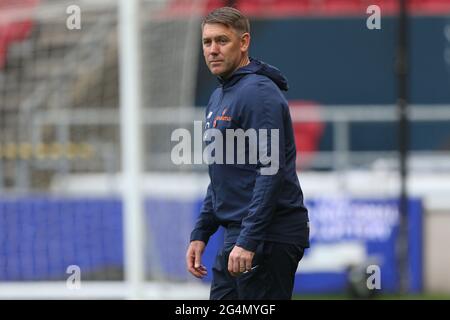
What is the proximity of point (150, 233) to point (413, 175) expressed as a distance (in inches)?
199

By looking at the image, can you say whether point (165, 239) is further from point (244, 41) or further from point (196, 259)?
point (244, 41)

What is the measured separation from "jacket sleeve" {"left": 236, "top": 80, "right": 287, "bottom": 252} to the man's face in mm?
226

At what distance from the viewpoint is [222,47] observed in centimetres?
482

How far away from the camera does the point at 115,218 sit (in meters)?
9.80

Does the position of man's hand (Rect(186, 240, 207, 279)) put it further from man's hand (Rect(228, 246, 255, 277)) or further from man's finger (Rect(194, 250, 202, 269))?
man's hand (Rect(228, 246, 255, 277))

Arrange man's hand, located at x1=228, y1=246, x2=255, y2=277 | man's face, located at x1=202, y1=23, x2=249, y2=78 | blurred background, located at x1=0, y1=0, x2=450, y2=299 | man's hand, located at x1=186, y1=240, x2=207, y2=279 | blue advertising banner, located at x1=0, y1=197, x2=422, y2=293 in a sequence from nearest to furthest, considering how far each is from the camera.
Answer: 1. man's hand, located at x1=228, y1=246, x2=255, y2=277
2. man's face, located at x1=202, y1=23, x2=249, y2=78
3. man's hand, located at x1=186, y1=240, x2=207, y2=279
4. blurred background, located at x1=0, y1=0, x2=450, y2=299
5. blue advertising banner, located at x1=0, y1=197, x2=422, y2=293

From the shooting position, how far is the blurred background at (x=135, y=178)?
25.9 feet

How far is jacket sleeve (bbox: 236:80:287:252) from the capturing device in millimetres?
4641

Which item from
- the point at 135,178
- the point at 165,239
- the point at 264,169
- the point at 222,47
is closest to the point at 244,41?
the point at 222,47

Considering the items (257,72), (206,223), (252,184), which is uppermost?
(257,72)

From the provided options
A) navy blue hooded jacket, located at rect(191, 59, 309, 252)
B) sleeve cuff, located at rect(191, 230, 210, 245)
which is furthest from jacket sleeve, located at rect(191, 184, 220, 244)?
navy blue hooded jacket, located at rect(191, 59, 309, 252)

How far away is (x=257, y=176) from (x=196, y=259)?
0.64m

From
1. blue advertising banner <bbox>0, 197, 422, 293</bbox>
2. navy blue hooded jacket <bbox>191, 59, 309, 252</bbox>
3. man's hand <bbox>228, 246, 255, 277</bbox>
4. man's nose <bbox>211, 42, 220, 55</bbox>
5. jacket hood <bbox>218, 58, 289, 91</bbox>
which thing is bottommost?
blue advertising banner <bbox>0, 197, 422, 293</bbox>

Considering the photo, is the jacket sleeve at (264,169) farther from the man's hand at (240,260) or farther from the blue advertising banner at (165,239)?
the blue advertising banner at (165,239)
